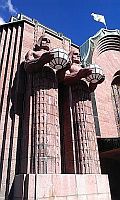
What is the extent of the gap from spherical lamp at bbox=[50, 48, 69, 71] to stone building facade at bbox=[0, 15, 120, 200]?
0.55 meters

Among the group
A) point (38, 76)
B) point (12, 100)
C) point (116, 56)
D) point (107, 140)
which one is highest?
point (116, 56)

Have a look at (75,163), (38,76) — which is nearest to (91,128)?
(75,163)

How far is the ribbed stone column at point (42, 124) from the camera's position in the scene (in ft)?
22.3

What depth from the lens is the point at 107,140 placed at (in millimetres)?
9141

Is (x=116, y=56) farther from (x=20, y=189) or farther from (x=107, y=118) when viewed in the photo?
(x=20, y=189)

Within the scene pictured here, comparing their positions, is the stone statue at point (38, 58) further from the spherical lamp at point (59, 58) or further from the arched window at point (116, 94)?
the arched window at point (116, 94)

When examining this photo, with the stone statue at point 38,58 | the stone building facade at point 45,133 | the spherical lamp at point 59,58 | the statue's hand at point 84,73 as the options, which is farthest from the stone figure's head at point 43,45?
the statue's hand at point 84,73

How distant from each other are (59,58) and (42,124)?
8.33 feet

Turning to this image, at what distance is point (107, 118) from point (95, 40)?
561cm

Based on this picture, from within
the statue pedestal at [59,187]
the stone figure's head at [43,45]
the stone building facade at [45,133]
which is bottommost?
the statue pedestal at [59,187]

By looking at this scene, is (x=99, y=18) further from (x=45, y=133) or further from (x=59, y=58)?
(x=45, y=133)

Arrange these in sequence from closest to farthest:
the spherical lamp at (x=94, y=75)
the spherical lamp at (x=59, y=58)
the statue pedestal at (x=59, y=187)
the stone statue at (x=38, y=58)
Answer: the statue pedestal at (x=59, y=187), the spherical lamp at (x=59, y=58), the stone statue at (x=38, y=58), the spherical lamp at (x=94, y=75)

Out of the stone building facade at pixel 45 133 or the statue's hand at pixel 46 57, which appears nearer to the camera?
the stone building facade at pixel 45 133

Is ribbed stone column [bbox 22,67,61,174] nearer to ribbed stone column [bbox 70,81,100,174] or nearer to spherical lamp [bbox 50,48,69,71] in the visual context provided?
spherical lamp [bbox 50,48,69,71]
